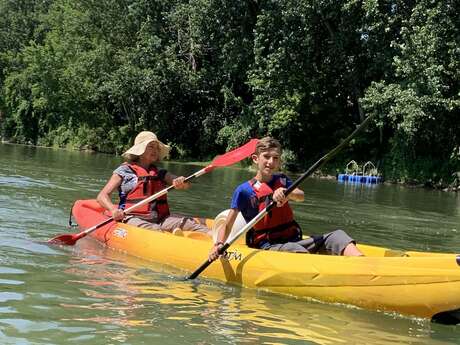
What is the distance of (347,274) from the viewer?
15.1ft

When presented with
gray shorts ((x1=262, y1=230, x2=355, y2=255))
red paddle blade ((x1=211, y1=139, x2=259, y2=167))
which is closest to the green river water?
gray shorts ((x1=262, y1=230, x2=355, y2=255))

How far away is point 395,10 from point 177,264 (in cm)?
1935

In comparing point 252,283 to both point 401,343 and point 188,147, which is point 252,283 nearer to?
point 401,343

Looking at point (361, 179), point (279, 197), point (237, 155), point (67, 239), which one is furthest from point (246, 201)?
point (361, 179)

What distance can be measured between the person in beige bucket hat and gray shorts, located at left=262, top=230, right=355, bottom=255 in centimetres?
162

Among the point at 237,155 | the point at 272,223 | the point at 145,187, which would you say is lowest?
the point at 272,223

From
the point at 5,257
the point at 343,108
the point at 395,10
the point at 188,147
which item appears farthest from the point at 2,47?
the point at 5,257

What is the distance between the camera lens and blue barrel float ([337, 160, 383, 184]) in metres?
22.6

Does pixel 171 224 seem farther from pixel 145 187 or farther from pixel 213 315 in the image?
pixel 213 315

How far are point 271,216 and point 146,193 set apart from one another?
6.77ft

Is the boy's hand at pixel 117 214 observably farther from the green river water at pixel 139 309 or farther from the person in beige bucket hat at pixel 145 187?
the green river water at pixel 139 309

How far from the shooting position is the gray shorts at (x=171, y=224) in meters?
6.63

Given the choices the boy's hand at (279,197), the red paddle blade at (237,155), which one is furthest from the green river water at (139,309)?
the red paddle blade at (237,155)

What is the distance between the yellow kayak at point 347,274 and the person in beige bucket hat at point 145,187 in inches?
29.8
